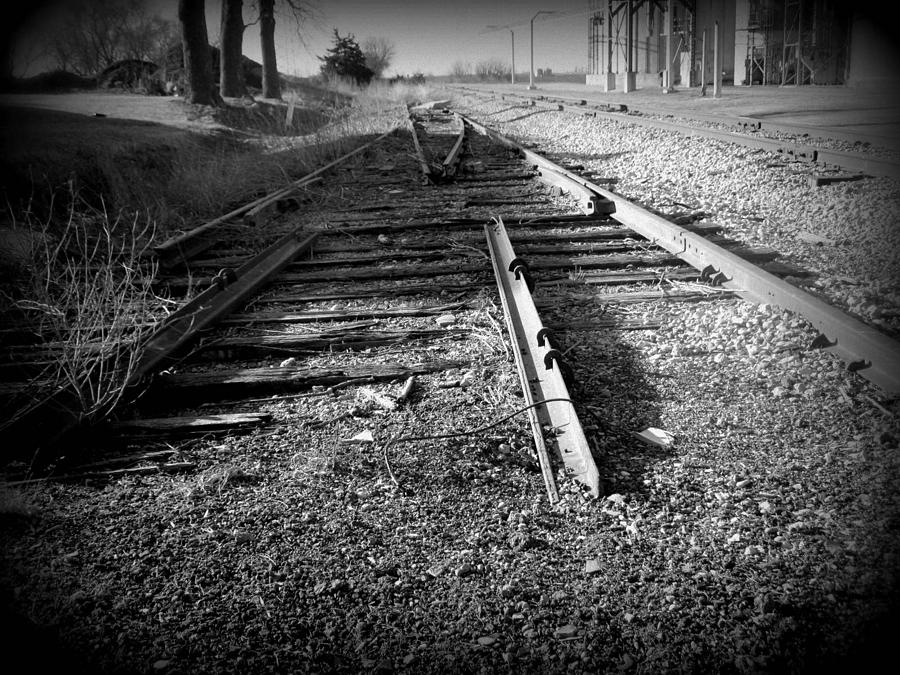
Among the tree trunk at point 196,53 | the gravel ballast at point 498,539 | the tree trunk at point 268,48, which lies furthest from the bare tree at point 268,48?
the gravel ballast at point 498,539

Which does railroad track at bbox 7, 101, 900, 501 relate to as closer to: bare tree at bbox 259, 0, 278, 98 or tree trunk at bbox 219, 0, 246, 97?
tree trunk at bbox 219, 0, 246, 97

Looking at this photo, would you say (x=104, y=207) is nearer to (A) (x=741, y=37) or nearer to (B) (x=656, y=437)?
(B) (x=656, y=437)

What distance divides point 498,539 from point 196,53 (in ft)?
61.0

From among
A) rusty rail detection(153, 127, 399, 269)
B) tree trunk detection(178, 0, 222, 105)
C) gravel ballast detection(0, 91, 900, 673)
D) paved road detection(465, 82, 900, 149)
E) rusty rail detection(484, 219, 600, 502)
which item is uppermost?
tree trunk detection(178, 0, 222, 105)

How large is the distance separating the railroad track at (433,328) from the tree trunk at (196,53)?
40.6ft

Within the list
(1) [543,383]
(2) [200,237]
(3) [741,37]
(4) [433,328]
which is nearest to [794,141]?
(4) [433,328]

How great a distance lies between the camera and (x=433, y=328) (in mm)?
3793

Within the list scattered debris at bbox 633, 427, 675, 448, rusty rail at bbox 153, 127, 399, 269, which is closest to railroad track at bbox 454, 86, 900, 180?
scattered debris at bbox 633, 427, 675, 448

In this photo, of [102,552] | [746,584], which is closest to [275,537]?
[102,552]

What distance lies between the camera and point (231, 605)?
Answer: 1.78 m

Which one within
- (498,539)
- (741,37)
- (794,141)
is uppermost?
(741,37)

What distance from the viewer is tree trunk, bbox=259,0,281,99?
2319 centimetres

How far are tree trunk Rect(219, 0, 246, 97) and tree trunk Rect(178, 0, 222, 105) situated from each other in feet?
9.92

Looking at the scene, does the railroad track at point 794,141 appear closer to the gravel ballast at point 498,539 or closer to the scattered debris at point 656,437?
the gravel ballast at point 498,539
